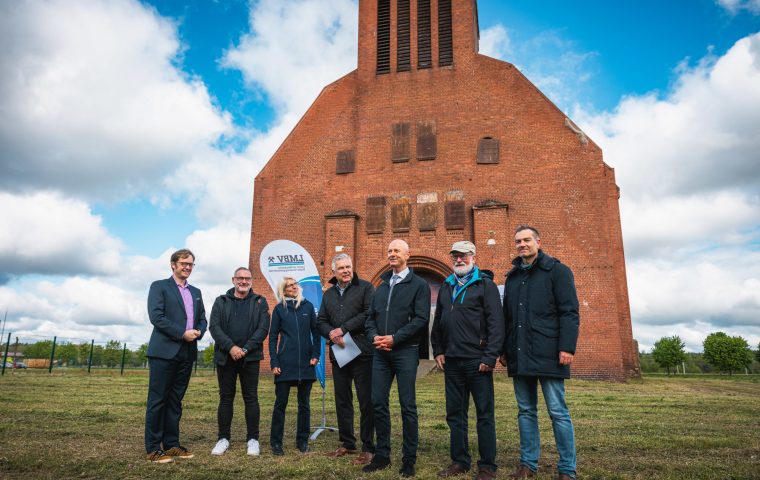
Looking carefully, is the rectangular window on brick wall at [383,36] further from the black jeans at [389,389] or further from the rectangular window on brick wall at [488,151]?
the black jeans at [389,389]

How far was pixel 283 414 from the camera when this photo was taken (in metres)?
5.03

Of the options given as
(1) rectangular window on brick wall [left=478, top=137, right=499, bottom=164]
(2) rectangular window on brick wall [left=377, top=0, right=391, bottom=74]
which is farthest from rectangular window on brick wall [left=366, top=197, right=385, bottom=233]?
(2) rectangular window on brick wall [left=377, top=0, right=391, bottom=74]

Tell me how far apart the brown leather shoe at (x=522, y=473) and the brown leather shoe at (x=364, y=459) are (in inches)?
48.6

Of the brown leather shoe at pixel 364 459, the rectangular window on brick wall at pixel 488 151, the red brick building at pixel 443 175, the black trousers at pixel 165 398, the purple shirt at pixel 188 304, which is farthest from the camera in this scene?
the rectangular window on brick wall at pixel 488 151

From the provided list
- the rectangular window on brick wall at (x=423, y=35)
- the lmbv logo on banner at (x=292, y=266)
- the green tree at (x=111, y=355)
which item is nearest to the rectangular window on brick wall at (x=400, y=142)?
the rectangular window on brick wall at (x=423, y=35)

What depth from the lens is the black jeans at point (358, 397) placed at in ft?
15.5

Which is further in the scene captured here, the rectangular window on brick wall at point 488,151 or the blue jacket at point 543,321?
the rectangular window on brick wall at point 488,151

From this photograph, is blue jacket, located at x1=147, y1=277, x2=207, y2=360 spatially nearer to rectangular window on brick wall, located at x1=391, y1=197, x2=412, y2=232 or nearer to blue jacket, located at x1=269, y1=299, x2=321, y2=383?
blue jacket, located at x1=269, y1=299, x2=321, y2=383

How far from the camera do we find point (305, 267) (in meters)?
7.65

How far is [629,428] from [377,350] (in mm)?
3817

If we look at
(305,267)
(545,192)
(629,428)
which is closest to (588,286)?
(545,192)

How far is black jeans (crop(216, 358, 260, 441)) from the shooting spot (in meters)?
4.99

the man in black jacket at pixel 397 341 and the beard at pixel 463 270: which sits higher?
the beard at pixel 463 270

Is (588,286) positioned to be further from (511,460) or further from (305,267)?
(511,460)
